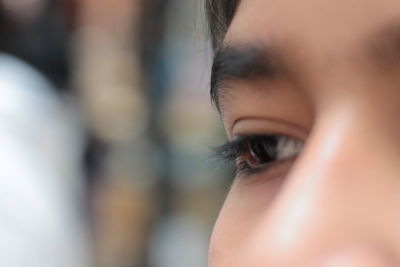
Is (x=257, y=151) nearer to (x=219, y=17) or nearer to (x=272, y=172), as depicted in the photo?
(x=272, y=172)

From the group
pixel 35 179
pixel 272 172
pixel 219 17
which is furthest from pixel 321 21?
pixel 35 179

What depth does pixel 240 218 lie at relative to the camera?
0.87 meters

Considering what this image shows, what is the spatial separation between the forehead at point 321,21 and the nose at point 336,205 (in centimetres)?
7

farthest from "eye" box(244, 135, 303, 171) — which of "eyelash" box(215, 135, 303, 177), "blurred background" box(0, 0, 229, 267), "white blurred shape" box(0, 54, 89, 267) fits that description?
"blurred background" box(0, 0, 229, 267)

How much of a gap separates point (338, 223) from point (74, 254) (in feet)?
5.55

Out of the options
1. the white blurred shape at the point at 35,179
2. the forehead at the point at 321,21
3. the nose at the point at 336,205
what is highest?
the forehead at the point at 321,21

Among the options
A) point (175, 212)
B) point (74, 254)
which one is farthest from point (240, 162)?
point (175, 212)

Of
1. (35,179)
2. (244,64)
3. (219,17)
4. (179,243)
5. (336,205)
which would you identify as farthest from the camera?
(179,243)

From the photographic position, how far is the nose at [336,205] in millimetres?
672

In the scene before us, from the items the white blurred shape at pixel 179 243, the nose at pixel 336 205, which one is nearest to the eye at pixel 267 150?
the nose at pixel 336 205

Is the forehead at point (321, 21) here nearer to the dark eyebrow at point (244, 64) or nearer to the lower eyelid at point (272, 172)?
the dark eyebrow at point (244, 64)

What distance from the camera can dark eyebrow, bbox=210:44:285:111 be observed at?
31.4 inches

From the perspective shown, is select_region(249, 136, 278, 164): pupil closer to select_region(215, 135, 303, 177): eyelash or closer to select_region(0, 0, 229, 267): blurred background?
select_region(215, 135, 303, 177): eyelash

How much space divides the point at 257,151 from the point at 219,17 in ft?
0.77
